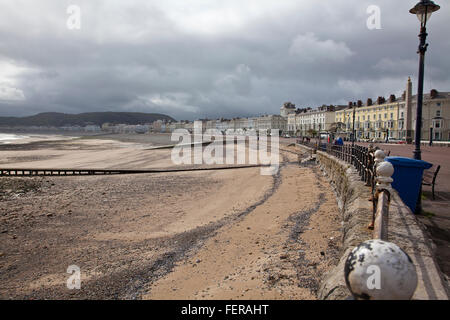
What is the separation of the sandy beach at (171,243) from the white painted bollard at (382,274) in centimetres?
250

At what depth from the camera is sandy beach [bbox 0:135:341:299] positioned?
180 inches

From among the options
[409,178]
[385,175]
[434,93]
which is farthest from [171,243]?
[434,93]

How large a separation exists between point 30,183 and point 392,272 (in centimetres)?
1911

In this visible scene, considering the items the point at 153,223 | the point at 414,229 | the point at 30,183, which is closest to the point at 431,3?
the point at 414,229

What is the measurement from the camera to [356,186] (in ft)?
18.7

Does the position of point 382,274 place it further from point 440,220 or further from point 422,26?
point 422,26

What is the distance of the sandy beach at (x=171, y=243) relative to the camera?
457cm

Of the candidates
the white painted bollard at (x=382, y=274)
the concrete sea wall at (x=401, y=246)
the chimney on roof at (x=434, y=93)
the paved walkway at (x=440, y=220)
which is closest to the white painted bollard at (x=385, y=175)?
the concrete sea wall at (x=401, y=246)

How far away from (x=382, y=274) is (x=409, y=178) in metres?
5.41

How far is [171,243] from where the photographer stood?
6.73m

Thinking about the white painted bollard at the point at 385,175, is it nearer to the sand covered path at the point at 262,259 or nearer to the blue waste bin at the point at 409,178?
the sand covered path at the point at 262,259

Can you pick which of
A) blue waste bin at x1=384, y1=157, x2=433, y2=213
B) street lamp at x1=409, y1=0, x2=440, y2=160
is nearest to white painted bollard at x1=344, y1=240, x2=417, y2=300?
blue waste bin at x1=384, y1=157, x2=433, y2=213
